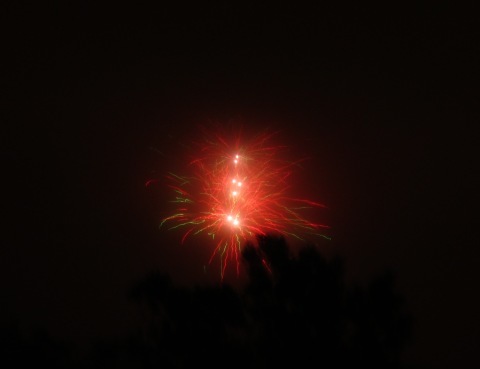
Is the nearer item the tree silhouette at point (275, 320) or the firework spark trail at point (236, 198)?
the tree silhouette at point (275, 320)

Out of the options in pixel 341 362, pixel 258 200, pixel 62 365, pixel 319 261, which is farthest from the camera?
pixel 258 200

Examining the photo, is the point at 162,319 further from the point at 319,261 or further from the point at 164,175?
the point at 164,175

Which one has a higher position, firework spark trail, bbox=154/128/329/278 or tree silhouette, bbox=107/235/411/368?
firework spark trail, bbox=154/128/329/278

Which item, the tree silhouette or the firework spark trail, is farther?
the firework spark trail

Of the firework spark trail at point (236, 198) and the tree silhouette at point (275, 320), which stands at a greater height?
the firework spark trail at point (236, 198)

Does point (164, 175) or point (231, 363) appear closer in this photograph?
point (231, 363)

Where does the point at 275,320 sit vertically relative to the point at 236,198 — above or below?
below

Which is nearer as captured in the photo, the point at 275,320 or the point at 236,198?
the point at 275,320

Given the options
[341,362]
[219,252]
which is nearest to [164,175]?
[219,252]
